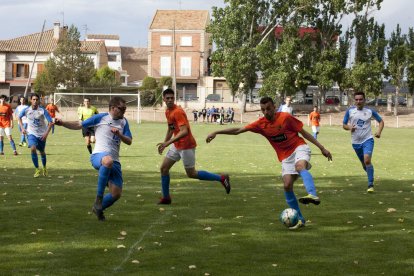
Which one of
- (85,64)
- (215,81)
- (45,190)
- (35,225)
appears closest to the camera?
(35,225)

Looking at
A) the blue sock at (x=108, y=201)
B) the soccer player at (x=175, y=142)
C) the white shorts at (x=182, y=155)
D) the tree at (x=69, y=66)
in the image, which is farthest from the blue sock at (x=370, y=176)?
the tree at (x=69, y=66)

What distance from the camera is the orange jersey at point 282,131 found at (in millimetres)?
12047

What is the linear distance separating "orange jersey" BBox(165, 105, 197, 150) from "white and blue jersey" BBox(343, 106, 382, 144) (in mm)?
4485

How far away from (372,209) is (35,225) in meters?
5.41

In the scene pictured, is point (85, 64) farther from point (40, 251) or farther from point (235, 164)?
point (40, 251)

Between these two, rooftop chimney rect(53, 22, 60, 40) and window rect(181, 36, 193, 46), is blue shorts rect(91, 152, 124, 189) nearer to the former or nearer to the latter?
window rect(181, 36, 193, 46)

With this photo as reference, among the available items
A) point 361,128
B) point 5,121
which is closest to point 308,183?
point 361,128

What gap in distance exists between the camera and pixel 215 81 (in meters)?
106

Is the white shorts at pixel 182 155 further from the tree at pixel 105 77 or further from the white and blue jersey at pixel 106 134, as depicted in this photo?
the tree at pixel 105 77

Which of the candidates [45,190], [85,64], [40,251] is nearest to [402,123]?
[85,64]

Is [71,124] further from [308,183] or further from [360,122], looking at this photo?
[360,122]

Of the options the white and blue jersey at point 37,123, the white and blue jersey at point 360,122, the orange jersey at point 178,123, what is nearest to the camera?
the orange jersey at point 178,123

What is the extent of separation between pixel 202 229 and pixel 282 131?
186 cm

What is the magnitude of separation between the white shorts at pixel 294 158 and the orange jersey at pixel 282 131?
0.06 meters
